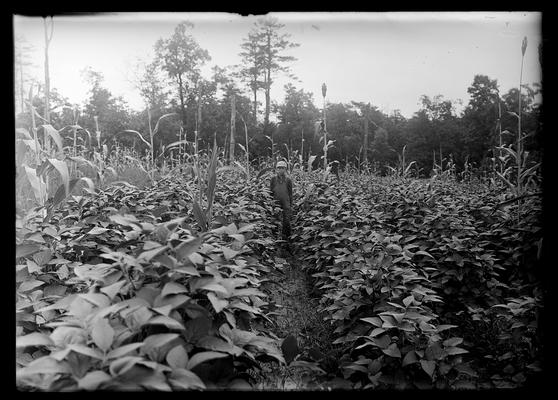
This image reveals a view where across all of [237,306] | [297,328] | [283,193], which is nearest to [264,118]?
[283,193]

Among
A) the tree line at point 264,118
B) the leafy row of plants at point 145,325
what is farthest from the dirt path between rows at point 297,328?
the tree line at point 264,118

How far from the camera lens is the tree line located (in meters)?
8.41

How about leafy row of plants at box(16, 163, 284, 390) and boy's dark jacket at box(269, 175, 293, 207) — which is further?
boy's dark jacket at box(269, 175, 293, 207)

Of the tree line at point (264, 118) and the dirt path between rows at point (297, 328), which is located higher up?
the tree line at point (264, 118)

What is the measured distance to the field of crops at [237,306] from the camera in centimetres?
87

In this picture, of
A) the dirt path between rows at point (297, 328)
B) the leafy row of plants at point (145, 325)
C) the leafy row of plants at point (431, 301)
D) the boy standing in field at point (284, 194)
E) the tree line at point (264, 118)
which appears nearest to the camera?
the leafy row of plants at point (145, 325)

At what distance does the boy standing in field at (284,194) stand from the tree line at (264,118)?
1.45m

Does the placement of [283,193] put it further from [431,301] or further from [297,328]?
[431,301]

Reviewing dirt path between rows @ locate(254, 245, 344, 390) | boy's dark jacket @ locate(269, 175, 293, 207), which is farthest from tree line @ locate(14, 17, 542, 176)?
dirt path between rows @ locate(254, 245, 344, 390)

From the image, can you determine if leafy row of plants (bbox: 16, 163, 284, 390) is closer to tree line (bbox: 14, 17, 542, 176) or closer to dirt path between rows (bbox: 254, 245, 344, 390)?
dirt path between rows (bbox: 254, 245, 344, 390)

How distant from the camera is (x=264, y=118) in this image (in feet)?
45.8

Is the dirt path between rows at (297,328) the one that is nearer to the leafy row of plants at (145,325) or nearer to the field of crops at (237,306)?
the field of crops at (237,306)

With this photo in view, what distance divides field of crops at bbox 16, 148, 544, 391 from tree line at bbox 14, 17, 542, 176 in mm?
1664

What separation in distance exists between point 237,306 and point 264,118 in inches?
524
